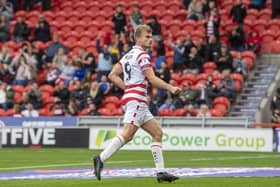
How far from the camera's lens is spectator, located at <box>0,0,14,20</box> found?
36625mm

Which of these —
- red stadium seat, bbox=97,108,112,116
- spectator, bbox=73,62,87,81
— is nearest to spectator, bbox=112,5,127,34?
spectator, bbox=73,62,87,81

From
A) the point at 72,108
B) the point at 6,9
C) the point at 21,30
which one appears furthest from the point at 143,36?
the point at 6,9

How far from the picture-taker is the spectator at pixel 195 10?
33594 millimetres

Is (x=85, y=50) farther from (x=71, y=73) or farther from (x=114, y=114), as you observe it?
(x=114, y=114)

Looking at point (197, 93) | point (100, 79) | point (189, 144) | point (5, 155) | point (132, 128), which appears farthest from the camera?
point (100, 79)

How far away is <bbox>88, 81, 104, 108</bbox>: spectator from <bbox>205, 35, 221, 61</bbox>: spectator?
398 centimetres

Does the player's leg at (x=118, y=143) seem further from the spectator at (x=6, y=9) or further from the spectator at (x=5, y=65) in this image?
the spectator at (x=6, y=9)

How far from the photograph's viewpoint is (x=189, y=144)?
27125mm

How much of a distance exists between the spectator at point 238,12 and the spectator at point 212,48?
1.54m

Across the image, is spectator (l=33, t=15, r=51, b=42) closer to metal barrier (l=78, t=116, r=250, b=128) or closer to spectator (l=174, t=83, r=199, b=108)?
metal barrier (l=78, t=116, r=250, b=128)

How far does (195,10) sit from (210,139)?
8.18 m

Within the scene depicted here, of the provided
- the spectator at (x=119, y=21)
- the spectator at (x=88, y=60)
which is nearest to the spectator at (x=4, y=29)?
the spectator at (x=88, y=60)

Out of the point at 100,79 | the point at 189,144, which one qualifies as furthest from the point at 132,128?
the point at 100,79

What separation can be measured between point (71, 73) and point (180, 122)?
592cm
